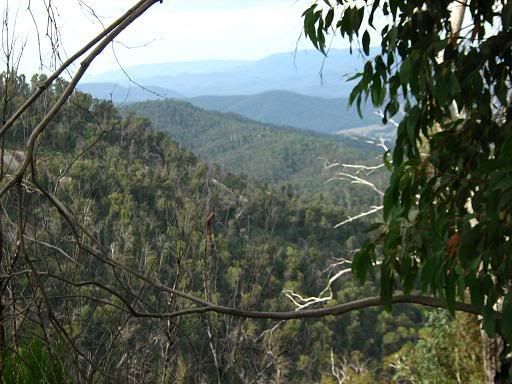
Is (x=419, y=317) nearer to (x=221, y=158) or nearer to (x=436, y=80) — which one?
(x=436, y=80)

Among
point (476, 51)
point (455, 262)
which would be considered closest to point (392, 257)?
point (455, 262)

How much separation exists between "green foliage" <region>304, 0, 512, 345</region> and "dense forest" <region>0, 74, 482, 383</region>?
1.89ft

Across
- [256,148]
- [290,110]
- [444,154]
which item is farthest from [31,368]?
[290,110]

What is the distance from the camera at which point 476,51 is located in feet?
4.60

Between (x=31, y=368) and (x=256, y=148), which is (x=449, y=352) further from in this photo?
(x=256, y=148)

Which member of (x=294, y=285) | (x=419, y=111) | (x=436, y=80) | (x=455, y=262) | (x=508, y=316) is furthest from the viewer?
(x=294, y=285)

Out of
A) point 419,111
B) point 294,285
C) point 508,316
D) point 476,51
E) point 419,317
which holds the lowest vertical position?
point 419,317

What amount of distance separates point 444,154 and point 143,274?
1.00 metres

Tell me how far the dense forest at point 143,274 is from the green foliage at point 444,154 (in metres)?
0.58

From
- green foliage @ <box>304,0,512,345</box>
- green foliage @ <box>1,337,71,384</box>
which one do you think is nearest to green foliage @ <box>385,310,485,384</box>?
green foliage @ <box>304,0,512,345</box>

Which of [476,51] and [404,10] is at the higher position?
[404,10]

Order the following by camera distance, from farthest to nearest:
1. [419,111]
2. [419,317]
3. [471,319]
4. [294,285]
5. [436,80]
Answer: [419,317] → [294,285] → [471,319] → [419,111] → [436,80]

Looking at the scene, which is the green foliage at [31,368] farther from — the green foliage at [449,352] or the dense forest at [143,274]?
the green foliage at [449,352]

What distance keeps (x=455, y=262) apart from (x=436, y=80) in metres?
0.42
